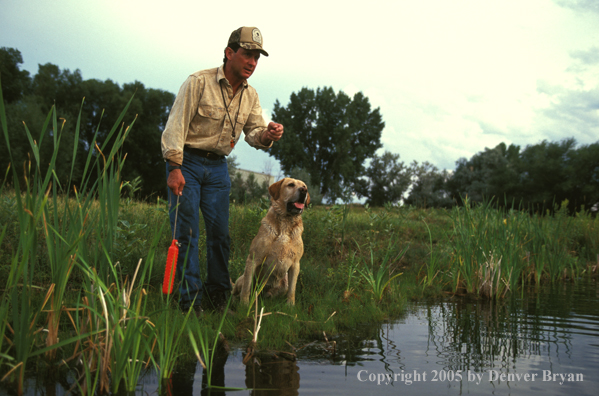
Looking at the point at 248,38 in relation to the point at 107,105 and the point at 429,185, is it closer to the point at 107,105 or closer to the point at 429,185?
the point at 107,105

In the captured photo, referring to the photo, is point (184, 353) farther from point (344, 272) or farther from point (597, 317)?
point (597, 317)

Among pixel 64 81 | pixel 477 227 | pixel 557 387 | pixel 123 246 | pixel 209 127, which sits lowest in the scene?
pixel 557 387

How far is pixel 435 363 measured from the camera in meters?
3.05

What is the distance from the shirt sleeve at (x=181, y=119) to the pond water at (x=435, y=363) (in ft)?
6.20

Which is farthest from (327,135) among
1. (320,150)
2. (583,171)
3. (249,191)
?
(249,191)

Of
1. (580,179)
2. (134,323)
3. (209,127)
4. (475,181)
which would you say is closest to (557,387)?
(134,323)

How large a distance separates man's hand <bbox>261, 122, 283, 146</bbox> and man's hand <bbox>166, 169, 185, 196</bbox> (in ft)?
3.44

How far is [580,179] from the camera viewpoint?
3844 centimetres

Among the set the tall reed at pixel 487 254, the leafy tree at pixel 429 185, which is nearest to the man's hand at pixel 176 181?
the tall reed at pixel 487 254

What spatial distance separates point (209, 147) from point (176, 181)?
2.04 feet

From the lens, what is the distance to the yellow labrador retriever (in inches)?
175

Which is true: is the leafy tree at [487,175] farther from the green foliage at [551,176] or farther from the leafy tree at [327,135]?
the leafy tree at [327,135]

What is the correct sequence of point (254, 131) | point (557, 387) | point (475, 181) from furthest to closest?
point (475, 181) → point (254, 131) → point (557, 387)

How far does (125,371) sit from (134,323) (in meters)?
0.38
